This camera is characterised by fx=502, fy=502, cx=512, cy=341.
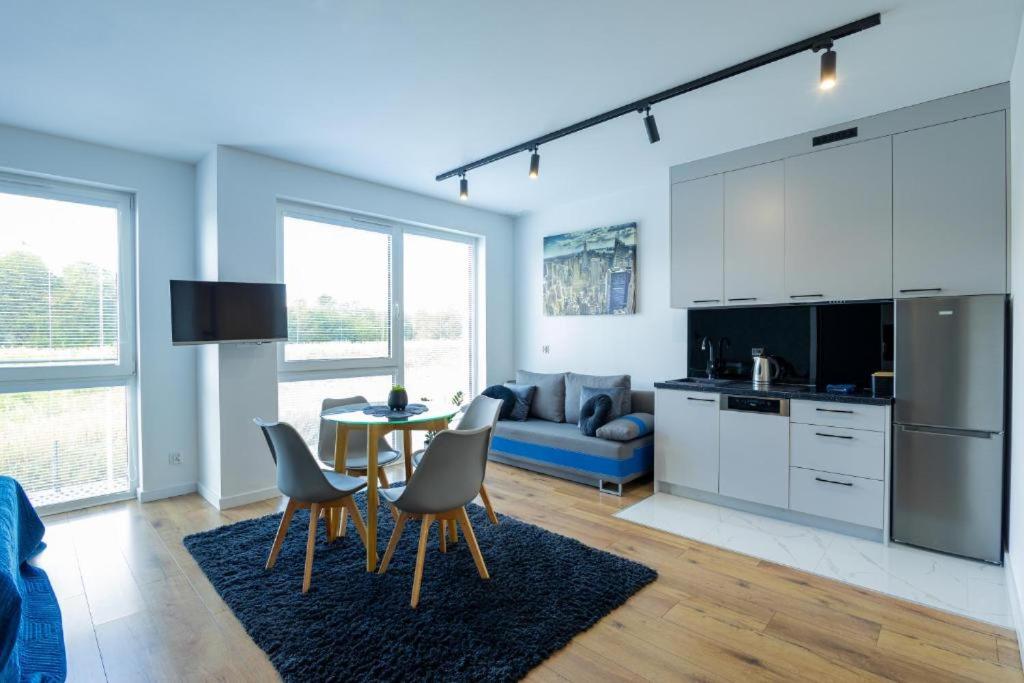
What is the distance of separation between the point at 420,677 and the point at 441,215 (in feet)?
13.9

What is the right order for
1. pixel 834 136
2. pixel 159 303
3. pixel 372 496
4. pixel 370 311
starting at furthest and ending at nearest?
pixel 370 311 < pixel 159 303 < pixel 834 136 < pixel 372 496

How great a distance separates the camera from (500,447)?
4.93 metres

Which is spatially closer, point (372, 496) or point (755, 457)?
point (372, 496)

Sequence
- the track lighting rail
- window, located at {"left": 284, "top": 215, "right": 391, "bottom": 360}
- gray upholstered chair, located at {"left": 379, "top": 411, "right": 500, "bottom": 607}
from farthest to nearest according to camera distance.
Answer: window, located at {"left": 284, "top": 215, "right": 391, "bottom": 360} < gray upholstered chair, located at {"left": 379, "top": 411, "right": 500, "bottom": 607} < the track lighting rail

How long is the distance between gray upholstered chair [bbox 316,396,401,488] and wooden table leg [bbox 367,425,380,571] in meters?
0.35

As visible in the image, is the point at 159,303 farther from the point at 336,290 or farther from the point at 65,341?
the point at 336,290

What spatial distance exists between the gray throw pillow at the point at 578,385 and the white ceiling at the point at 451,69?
205 centimetres

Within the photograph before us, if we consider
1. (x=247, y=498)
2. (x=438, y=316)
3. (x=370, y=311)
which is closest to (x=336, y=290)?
(x=370, y=311)

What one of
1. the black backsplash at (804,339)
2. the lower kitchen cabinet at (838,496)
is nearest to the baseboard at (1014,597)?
the lower kitchen cabinet at (838,496)

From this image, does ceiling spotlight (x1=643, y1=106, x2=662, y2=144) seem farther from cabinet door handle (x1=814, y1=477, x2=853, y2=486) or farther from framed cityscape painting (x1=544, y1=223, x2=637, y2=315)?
cabinet door handle (x1=814, y1=477, x2=853, y2=486)

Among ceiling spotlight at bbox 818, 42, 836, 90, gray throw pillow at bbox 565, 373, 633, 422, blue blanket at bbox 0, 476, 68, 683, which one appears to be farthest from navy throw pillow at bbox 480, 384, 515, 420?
ceiling spotlight at bbox 818, 42, 836, 90

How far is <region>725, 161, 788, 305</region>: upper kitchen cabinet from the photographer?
11.8 ft

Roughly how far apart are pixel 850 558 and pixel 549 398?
2.78 metres

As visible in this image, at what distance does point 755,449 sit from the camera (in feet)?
11.6
